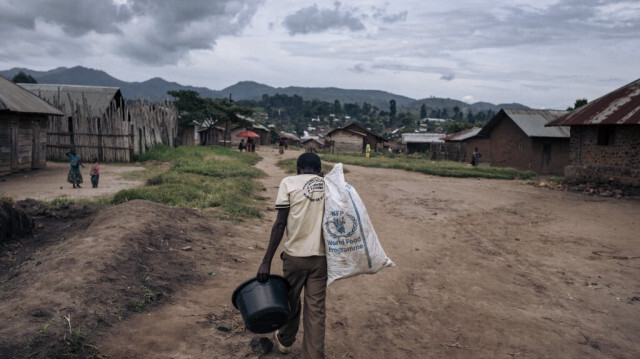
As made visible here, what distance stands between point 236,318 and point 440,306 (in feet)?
7.69

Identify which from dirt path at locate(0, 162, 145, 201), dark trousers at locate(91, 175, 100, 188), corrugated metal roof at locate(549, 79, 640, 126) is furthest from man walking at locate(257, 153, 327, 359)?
corrugated metal roof at locate(549, 79, 640, 126)

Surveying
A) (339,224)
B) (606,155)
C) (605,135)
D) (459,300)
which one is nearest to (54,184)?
(459,300)

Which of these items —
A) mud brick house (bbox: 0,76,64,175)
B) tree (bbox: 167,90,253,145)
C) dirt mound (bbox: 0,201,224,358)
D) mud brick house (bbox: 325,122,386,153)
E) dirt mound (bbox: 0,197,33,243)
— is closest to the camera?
dirt mound (bbox: 0,201,224,358)

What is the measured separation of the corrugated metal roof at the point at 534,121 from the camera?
24.8 metres

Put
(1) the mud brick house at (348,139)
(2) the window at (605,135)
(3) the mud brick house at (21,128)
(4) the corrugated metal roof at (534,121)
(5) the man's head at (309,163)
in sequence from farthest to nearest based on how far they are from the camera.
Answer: (1) the mud brick house at (348,139) < (4) the corrugated metal roof at (534,121) < (2) the window at (605,135) < (3) the mud brick house at (21,128) < (5) the man's head at (309,163)

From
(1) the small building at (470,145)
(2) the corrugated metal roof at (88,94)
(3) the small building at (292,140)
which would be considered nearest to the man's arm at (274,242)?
→ (2) the corrugated metal roof at (88,94)

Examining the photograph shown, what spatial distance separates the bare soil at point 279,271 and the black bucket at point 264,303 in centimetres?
38

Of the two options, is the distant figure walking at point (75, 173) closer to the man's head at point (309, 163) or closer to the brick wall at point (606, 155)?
the man's head at point (309, 163)

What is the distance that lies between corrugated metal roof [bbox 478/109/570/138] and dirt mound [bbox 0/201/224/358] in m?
22.2

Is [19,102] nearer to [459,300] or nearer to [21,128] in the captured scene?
[21,128]

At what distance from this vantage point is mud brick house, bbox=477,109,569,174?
82.1ft

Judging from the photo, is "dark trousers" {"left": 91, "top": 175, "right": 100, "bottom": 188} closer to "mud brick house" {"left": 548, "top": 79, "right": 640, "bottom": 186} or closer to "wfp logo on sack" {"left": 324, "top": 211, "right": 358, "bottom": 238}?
"wfp logo on sack" {"left": 324, "top": 211, "right": 358, "bottom": 238}

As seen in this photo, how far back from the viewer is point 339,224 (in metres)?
3.55

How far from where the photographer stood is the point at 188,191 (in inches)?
409
